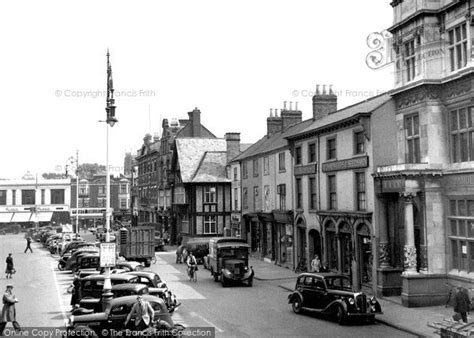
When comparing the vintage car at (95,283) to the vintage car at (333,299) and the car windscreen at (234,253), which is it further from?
the car windscreen at (234,253)

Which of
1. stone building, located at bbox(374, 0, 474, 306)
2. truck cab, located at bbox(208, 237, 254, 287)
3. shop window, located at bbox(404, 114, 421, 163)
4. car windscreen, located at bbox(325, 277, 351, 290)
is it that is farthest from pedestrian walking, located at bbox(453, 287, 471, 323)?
truck cab, located at bbox(208, 237, 254, 287)

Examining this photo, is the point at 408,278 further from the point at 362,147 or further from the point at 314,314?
the point at 362,147

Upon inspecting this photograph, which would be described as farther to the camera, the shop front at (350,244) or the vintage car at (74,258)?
the vintage car at (74,258)

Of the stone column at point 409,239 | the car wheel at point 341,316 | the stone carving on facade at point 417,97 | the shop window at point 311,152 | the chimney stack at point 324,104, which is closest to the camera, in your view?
the car wheel at point 341,316

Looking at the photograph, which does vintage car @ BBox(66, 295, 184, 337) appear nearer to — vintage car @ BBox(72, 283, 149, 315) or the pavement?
vintage car @ BBox(72, 283, 149, 315)

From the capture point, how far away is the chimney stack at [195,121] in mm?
65250

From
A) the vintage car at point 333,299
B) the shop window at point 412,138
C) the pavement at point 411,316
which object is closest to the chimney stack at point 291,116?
the pavement at point 411,316

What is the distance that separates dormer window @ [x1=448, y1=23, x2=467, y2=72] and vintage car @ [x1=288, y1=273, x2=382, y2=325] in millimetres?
10019

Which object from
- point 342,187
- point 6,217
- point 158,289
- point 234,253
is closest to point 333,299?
point 158,289

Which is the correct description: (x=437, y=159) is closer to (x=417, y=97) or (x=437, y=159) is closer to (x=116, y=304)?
(x=417, y=97)

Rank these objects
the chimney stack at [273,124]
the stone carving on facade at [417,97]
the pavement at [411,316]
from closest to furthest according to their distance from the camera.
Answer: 1. the pavement at [411,316]
2. the stone carving on facade at [417,97]
3. the chimney stack at [273,124]

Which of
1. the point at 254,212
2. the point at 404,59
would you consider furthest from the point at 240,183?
the point at 404,59

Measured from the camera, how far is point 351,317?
19.1 m

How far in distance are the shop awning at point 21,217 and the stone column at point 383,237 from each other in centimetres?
8220
